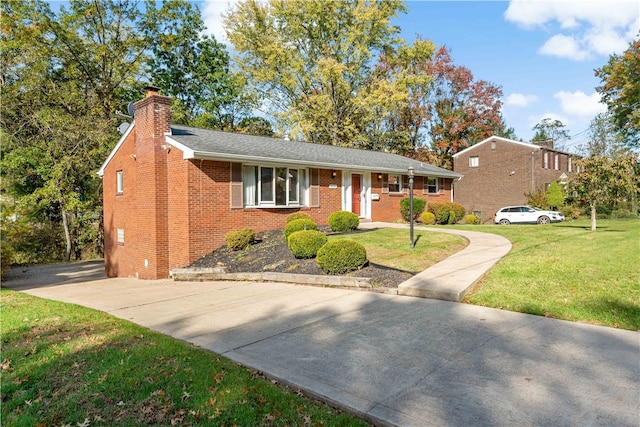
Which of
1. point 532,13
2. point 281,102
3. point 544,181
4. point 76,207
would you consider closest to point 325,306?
point 532,13

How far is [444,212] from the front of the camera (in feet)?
67.7

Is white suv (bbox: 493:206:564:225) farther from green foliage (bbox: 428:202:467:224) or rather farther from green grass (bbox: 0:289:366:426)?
green grass (bbox: 0:289:366:426)

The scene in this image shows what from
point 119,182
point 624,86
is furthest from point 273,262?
point 624,86

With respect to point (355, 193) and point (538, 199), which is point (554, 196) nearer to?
point (538, 199)

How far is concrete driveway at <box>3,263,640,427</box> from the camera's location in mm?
3162

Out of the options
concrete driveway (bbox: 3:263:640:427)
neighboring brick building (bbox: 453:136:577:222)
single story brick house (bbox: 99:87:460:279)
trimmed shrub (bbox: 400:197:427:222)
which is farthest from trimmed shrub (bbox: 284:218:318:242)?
neighboring brick building (bbox: 453:136:577:222)

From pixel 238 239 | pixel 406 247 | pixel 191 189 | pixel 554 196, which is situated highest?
pixel 554 196

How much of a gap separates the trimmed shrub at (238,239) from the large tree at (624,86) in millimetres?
33012

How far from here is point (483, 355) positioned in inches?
169

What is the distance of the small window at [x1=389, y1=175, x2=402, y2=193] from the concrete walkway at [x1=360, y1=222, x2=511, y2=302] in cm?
861

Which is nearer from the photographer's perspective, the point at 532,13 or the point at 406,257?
the point at 406,257

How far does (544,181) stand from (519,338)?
3290 centimetres

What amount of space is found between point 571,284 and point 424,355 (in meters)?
4.15

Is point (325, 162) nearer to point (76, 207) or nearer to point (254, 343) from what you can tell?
point (254, 343)
